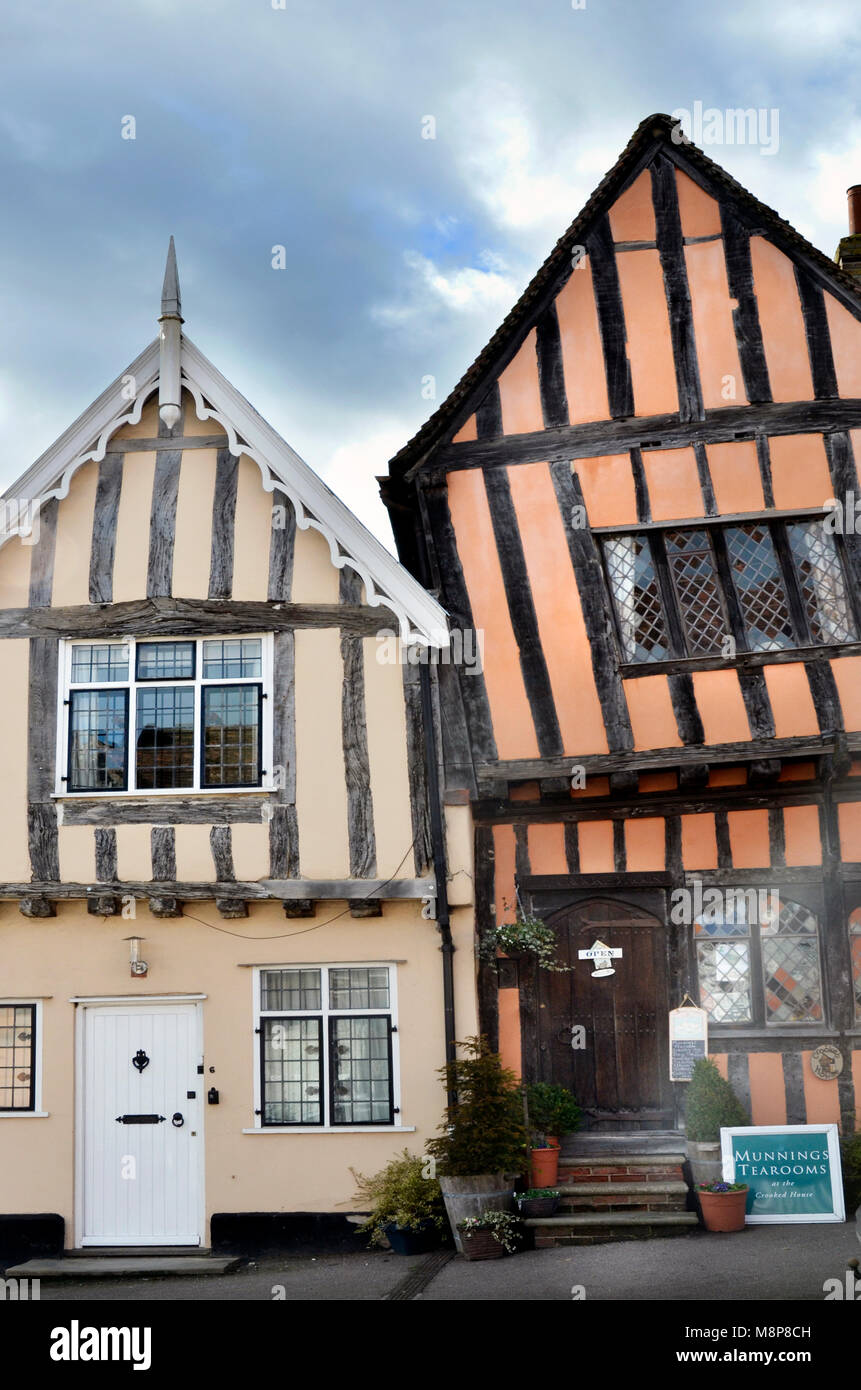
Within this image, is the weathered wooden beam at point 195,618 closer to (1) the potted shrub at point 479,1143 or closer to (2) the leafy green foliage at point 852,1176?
(1) the potted shrub at point 479,1143

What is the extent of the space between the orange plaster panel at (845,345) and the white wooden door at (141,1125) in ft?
26.3

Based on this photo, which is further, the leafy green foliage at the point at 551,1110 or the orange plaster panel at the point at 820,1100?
the orange plaster panel at the point at 820,1100

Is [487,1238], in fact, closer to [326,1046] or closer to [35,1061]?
[326,1046]

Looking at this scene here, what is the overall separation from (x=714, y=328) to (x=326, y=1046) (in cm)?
724

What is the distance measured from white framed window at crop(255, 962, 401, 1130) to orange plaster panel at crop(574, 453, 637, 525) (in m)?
4.43

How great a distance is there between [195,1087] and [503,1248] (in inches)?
125

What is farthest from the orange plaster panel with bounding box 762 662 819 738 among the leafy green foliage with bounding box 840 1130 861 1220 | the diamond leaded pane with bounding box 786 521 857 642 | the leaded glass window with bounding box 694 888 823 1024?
the leafy green foliage with bounding box 840 1130 861 1220

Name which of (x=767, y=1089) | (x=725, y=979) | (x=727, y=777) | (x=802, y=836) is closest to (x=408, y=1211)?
(x=767, y=1089)

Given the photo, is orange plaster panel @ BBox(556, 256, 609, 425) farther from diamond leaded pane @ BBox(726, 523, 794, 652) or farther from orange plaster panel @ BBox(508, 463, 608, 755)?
diamond leaded pane @ BBox(726, 523, 794, 652)

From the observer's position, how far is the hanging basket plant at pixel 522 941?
39.0ft

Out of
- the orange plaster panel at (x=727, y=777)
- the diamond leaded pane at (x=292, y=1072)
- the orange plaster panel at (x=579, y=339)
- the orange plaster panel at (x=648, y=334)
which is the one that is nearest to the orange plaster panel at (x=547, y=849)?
the orange plaster panel at (x=727, y=777)
